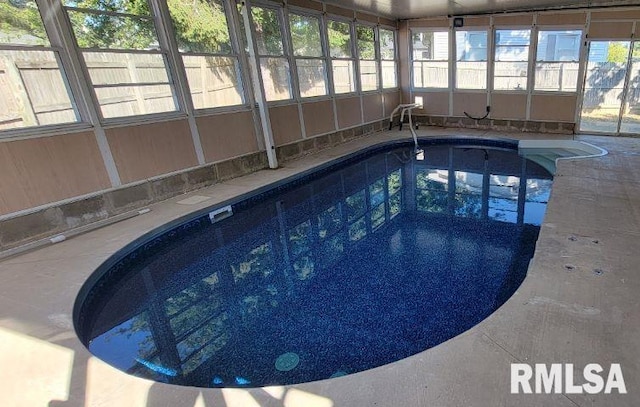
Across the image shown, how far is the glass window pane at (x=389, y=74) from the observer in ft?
29.5

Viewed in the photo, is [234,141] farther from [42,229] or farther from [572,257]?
[572,257]

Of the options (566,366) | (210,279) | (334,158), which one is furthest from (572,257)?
(334,158)

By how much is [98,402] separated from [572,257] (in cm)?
314

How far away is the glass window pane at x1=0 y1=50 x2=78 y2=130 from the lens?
10.7 ft

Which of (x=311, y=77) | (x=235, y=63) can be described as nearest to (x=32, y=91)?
(x=235, y=63)

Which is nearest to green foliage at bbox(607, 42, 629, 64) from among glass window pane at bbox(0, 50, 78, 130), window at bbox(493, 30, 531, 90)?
window at bbox(493, 30, 531, 90)

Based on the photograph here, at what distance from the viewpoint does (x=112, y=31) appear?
396cm

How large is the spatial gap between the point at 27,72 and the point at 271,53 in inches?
142

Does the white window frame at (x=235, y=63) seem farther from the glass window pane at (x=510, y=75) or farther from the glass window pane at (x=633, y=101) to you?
the glass window pane at (x=633, y=101)

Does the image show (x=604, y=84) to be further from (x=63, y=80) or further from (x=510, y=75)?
(x=63, y=80)

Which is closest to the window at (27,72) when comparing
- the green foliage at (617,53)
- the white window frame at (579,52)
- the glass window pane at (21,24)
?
the glass window pane at (21,24)

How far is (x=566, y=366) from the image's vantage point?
1589mm

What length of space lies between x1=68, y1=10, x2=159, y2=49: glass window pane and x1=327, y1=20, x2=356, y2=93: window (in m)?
3.94

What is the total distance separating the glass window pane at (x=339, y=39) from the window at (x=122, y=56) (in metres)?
3.91
